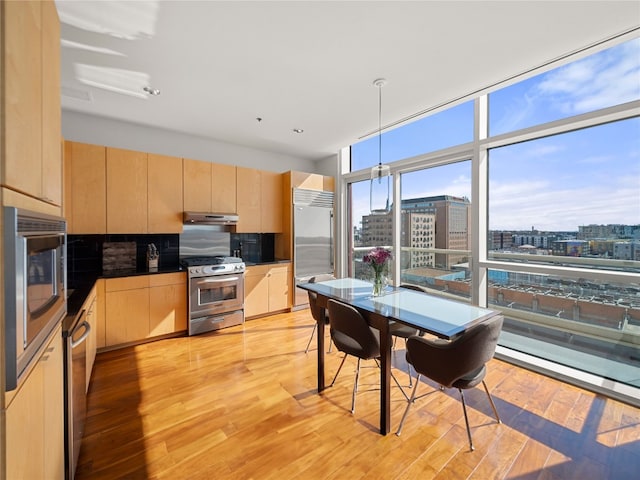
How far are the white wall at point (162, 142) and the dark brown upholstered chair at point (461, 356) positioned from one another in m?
4.08

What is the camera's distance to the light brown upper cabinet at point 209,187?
13.0 feet

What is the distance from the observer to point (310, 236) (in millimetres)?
4887

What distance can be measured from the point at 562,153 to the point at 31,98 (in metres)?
3.77

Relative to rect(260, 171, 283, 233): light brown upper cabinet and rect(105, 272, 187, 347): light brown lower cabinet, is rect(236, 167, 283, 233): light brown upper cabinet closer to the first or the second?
rect(260, 171, 283, 233): light brown upper cabinet

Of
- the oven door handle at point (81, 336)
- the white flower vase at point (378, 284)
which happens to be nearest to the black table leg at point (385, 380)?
the white flower vase at point (378, 284)

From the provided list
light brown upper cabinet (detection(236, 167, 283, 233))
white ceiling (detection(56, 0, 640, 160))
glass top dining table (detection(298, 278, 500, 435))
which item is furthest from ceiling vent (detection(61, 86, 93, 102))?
glass top dining table (detection(298, 278, 500, 435))

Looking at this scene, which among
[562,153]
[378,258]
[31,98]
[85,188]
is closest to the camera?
[31,98]

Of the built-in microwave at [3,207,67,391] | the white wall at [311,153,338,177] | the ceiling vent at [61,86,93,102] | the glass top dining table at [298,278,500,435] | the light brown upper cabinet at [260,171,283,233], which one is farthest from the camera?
the white wall at [311,153,338,177]

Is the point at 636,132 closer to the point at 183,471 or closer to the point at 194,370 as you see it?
the point at 183,471

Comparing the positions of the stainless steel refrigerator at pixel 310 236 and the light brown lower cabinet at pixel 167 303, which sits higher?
the stainless steel refrigerator at pixel 310 236

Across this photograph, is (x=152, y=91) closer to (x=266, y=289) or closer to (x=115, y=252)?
(x=115, y=252)

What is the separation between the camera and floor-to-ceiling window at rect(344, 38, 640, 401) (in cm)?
239

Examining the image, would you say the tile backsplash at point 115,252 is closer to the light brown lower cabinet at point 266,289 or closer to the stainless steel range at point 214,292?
the stainless steel range at point 214,292

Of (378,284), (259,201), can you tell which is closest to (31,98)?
(378,284)
